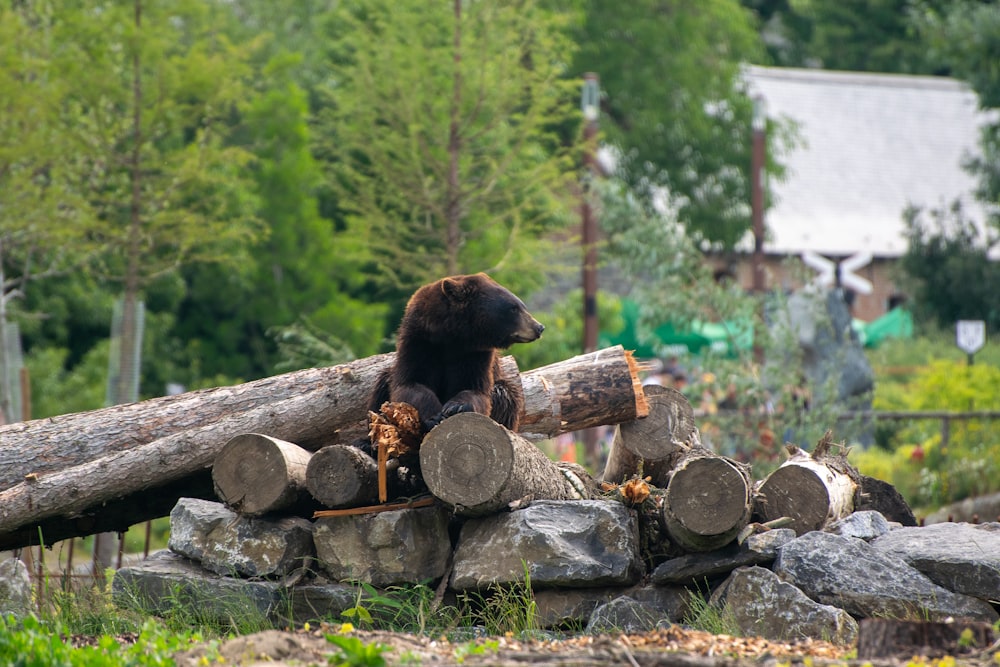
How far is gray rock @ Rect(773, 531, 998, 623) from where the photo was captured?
6.04m

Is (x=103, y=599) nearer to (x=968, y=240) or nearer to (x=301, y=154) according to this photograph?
(x=301, y=154)

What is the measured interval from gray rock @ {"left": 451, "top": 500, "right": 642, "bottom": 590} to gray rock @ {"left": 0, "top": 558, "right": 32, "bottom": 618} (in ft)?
6.94

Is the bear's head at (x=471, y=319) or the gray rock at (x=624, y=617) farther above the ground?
the bear's head at (x=471, y=319)

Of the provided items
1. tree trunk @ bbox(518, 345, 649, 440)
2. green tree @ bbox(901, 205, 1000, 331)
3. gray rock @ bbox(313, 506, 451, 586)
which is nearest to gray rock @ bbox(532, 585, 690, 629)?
gray rock @ bbox(313, 506, 451, 586)

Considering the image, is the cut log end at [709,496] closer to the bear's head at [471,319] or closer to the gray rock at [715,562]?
the gray rock at [715,562]

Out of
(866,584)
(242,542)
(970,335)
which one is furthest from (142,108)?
(970,335)

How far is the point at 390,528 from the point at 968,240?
873 inches

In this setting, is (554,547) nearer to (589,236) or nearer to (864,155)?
(589,236)

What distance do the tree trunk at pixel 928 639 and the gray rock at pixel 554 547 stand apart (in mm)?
1967

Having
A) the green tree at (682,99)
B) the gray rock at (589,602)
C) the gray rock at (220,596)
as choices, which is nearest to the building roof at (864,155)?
the green tree at (682,99)

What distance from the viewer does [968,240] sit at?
2602 centimetres

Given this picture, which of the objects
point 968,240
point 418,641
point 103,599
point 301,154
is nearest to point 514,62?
point 301,154

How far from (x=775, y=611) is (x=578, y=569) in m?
0.93

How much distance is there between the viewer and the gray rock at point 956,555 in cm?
608
